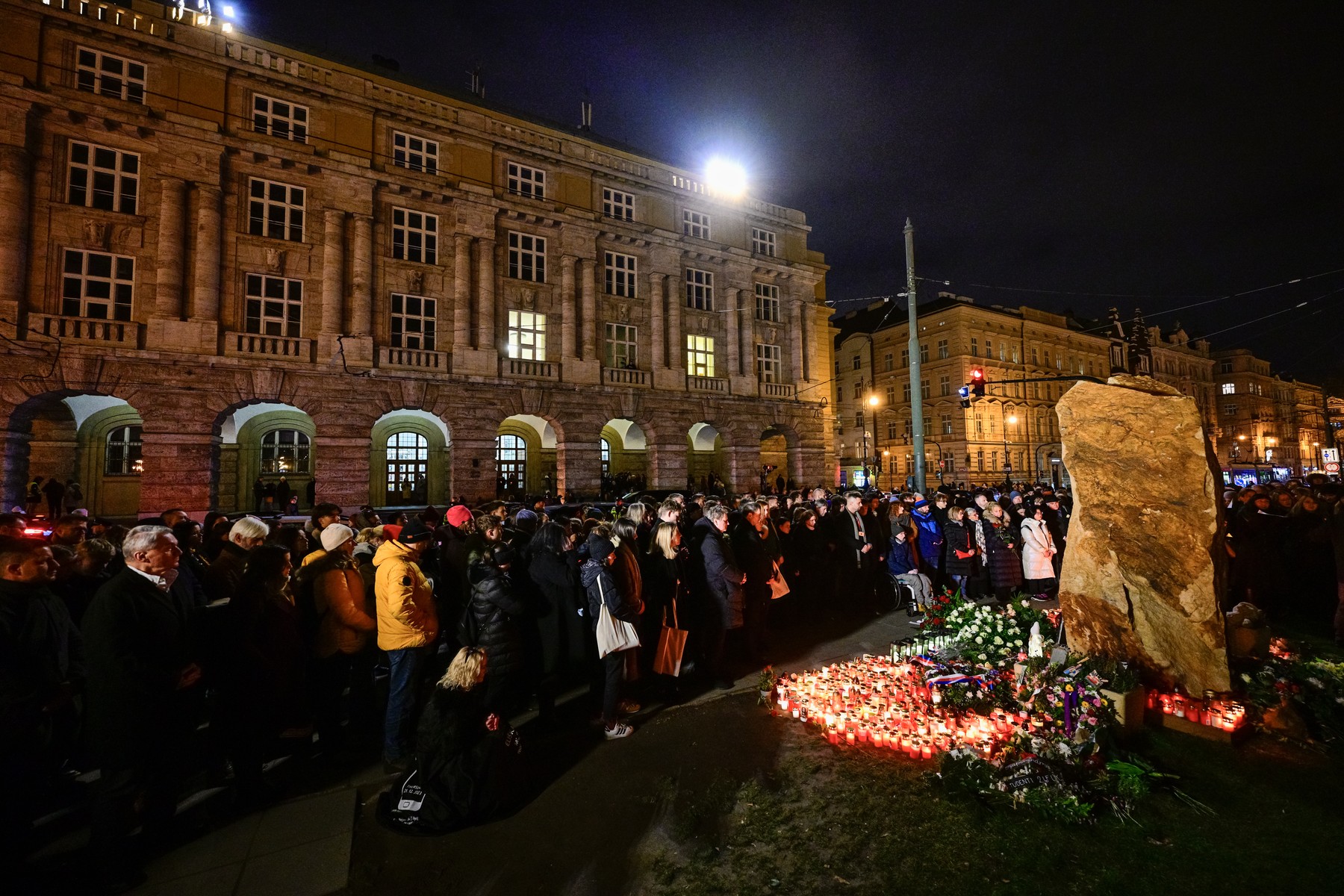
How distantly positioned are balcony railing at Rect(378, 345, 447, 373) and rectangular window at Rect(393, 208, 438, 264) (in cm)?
388

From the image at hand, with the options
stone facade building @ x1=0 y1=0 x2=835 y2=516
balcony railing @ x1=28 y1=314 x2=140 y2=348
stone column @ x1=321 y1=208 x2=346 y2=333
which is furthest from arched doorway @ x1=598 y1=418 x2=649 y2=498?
balcony railing @ x1=28 y1=314 x2=140 y2=348

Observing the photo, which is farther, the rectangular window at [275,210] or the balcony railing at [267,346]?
the rectangular window at [275,210]

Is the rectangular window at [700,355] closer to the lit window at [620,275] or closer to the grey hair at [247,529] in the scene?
the lit window at [620,275]

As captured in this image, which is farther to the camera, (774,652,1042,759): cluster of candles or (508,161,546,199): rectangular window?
(508,161,546,199): rectangular window

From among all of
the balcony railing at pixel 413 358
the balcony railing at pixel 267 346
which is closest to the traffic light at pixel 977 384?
the balcony railing at pixel 413 358

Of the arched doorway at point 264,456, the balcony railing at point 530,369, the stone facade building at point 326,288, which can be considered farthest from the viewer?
the balcony railing at point 530,369

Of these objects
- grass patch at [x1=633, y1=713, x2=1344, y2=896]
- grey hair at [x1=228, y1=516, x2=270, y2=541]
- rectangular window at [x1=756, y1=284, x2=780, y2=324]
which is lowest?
grass patch at [x1=633, y1=713, x2=1344, y2=896]

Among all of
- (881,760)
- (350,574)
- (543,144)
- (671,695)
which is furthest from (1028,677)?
(543,144)

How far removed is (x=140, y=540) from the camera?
3.74 metres

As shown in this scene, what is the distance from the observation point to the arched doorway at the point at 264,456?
22497 mm

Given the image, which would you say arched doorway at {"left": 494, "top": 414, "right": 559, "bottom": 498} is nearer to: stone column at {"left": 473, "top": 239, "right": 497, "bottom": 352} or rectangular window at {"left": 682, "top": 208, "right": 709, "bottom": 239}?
stone column at {"left": 473, "top": 239, "right": 497, "bottom": 352}

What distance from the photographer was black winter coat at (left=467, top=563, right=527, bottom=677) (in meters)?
5.08

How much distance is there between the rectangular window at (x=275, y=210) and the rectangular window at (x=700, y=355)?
56.2ft

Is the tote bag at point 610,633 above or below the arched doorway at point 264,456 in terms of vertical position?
below
